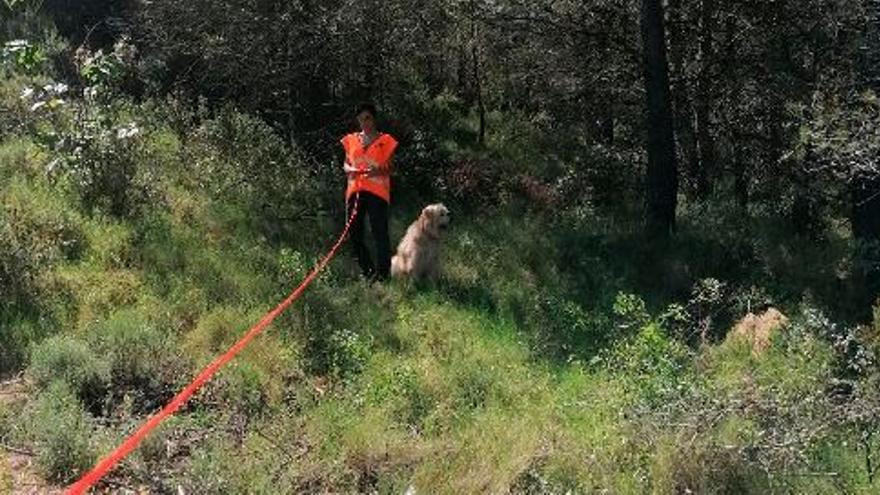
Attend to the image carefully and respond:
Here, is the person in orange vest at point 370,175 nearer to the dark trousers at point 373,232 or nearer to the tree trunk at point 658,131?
the dark trousers at point 373,232

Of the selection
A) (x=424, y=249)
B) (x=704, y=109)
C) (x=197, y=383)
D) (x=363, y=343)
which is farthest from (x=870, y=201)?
(x=197, y=383)

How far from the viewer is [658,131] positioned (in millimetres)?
12062

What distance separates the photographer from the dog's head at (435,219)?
9.62m

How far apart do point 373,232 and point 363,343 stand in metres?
2.22

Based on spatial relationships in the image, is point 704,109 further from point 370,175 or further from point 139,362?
point 139,362

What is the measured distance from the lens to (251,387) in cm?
689

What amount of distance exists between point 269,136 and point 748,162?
8008 mm

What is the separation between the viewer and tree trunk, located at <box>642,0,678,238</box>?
11688 mm

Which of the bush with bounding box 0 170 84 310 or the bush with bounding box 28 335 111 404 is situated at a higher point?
the bush with bounding box 0 170 84 310

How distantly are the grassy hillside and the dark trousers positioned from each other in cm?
35

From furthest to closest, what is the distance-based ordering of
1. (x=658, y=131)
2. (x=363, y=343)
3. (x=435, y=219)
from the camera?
(x=658, y=131), (x=435, y=219), (x=363, y=343)

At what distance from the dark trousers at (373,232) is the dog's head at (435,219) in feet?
1.35

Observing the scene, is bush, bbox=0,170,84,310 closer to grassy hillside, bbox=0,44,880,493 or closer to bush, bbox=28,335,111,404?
grassy hillside, bbox=0,44,880,493

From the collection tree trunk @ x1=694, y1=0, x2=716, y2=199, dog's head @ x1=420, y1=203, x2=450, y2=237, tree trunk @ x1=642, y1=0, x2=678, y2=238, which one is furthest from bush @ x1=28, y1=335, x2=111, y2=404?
tree trunk @ x1=694, y1=0, x2=716, y2=199
